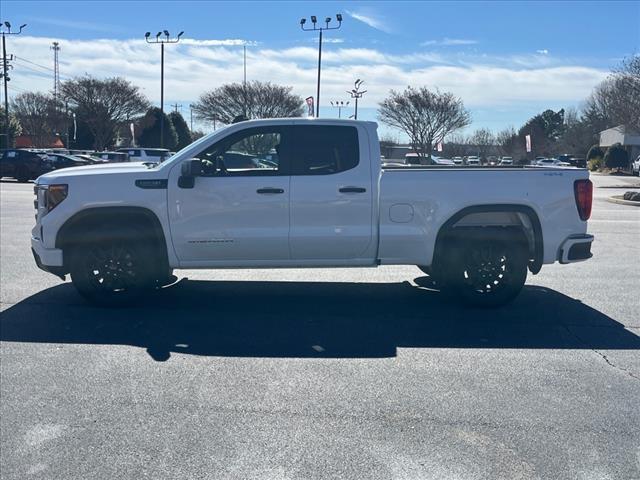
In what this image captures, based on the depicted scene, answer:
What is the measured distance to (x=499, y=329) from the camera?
22.3 ft

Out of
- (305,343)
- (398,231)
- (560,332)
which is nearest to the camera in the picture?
(305,343)

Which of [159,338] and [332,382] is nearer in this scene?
[332,382]

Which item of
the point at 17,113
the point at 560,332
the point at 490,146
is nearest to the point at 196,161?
the point at 560,332

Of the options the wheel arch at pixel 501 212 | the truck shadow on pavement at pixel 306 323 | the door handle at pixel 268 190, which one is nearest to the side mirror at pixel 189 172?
the door handle at pixel 268 190

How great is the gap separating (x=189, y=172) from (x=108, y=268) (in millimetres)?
1468

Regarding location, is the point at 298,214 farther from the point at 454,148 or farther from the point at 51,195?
the point at 454,148

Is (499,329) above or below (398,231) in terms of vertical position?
below

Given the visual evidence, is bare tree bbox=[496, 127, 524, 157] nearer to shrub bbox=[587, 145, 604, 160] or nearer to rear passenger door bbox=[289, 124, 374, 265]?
shrub bbox=[587, 145, 604, 160]

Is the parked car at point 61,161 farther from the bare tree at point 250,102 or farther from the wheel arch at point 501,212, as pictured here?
the wheel arch at point 501,212

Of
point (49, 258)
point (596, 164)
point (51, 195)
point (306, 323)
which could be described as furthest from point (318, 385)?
point (596, 164)

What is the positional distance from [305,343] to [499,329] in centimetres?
208

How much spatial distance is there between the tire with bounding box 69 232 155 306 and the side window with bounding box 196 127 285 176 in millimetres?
1232

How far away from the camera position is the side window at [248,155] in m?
7.25

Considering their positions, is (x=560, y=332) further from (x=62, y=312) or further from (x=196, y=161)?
(x=62, y=312)
